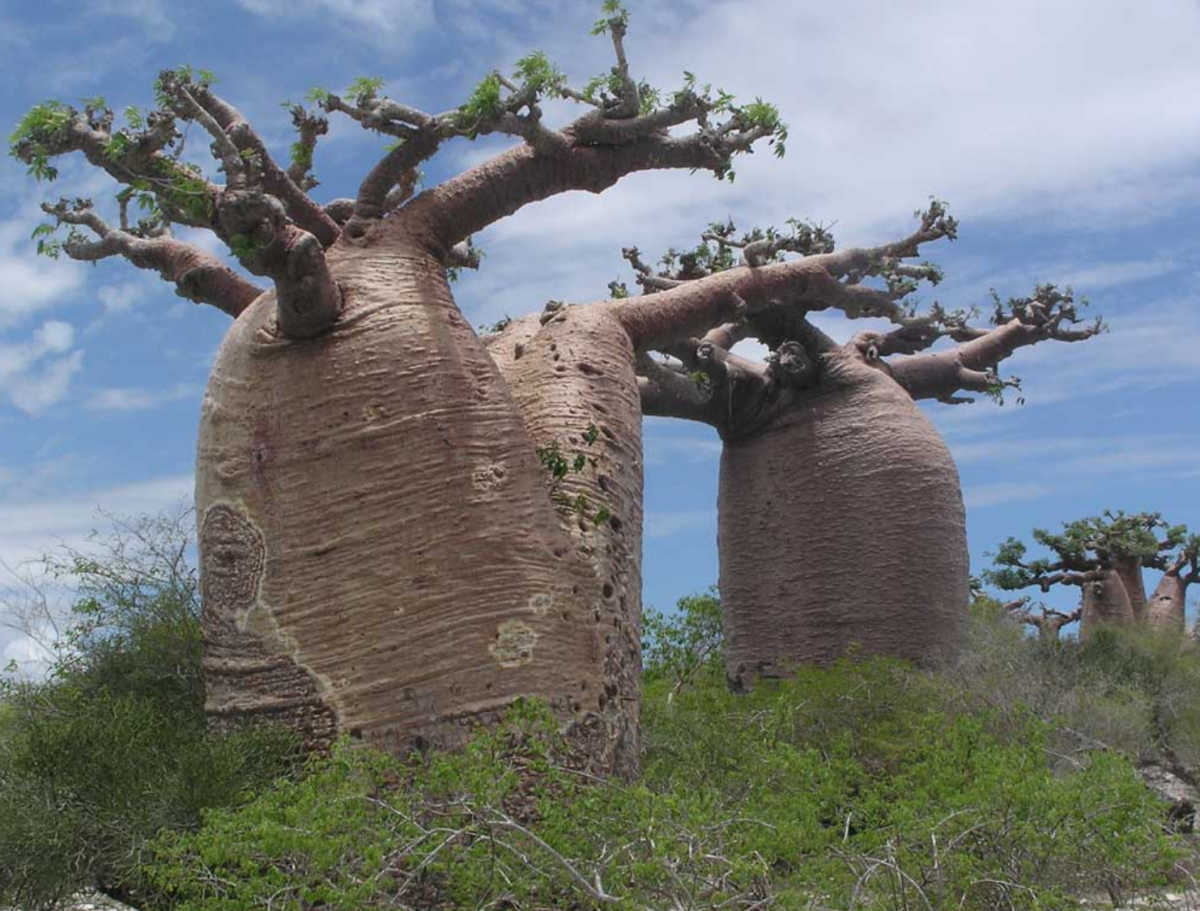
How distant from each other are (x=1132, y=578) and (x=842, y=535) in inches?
382

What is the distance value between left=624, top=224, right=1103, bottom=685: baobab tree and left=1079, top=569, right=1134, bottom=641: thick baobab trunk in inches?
290

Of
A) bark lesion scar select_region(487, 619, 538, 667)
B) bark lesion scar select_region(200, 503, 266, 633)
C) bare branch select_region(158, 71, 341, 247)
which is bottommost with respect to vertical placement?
bark lesion scar select_region(487, 619, 538, 667)

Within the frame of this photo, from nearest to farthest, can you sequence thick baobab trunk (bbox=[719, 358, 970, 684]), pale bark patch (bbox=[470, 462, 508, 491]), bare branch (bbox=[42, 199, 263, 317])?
pale bark patch (bbox=[470, 462, 508, 491]) < bare branch (bbox=[42, 199, 263, 317]) < thick baobab trunk (bbox=[719, 358, 970, 684])

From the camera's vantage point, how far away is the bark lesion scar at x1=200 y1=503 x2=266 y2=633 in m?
5.66

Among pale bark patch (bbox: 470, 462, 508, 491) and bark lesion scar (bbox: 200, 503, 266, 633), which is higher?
pale bark patch (bbox: 470, 462, 508, 491)

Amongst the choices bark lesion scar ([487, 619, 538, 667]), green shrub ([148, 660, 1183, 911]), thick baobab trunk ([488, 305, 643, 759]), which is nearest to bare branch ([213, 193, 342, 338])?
thick baobab trunk ([488, 305, 643, 759])

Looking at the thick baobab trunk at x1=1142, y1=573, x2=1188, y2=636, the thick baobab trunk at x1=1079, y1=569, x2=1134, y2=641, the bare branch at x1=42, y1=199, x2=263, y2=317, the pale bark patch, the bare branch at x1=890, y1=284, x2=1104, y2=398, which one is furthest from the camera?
the thick baobab trunk at x1=1142, y1=573, x2=1188, y2=636

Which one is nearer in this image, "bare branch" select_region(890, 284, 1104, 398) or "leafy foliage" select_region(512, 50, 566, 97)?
"leafy foliage" select_region(512, 50, 566, 97)

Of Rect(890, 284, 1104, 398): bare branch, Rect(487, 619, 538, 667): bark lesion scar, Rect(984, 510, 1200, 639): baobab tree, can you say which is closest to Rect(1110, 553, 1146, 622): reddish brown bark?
Rect(984, 510, 1200, 639): baobab tree

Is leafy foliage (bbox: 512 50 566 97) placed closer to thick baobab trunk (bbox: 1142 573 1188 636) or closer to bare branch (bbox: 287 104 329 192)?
bare branch (bbox: 287 104 329 192)

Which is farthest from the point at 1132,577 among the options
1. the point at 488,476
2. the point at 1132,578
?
A: the point at 488,476

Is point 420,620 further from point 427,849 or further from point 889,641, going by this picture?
point 889,641

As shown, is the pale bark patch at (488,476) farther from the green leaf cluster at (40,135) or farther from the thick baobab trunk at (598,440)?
the green leaf cluster at (40,135)

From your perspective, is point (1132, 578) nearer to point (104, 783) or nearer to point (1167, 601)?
point (1167, 601)
